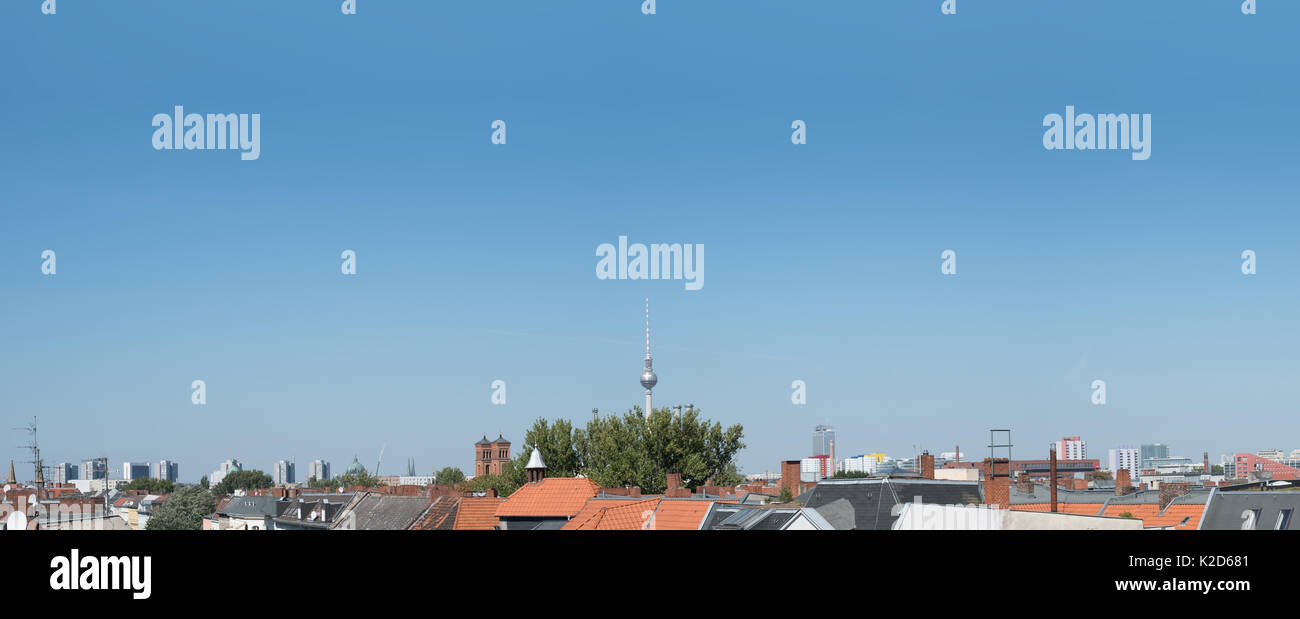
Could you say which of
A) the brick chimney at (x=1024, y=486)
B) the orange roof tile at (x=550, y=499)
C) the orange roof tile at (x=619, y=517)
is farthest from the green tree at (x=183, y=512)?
the brick chimney at (x=1024, y=486)

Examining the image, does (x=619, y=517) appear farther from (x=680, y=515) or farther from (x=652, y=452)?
(x=652, y=452)

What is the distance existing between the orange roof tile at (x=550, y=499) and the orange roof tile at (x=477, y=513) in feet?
3.09

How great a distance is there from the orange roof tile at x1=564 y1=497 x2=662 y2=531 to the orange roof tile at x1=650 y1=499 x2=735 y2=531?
0.56 m

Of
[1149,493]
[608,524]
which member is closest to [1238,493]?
[1149,493]

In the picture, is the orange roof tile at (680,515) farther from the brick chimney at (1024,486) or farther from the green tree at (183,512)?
the green tree at (183,512)

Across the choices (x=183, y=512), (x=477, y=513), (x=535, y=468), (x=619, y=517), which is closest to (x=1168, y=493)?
(x=619, y=517)

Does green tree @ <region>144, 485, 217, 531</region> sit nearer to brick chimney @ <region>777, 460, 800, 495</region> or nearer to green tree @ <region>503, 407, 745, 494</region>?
green tree @ <region>503, 407, 745, 494</region>

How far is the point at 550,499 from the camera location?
2857 inches

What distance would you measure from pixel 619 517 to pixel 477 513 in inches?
Answer: 643

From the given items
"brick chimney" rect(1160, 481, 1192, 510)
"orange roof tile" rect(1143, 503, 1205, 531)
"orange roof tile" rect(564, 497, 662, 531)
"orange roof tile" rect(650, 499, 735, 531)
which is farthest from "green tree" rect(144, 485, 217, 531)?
"orange roof tile" rect(1143, 503, 1205, 531)

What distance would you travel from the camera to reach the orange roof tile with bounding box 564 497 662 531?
197ft
